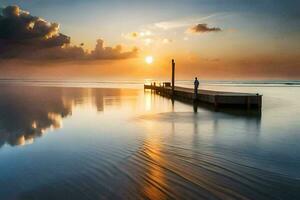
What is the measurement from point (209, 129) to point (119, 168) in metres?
7.84

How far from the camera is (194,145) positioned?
10.9 metres

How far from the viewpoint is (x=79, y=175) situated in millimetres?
7625

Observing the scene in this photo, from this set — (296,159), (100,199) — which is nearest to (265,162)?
(296,159)

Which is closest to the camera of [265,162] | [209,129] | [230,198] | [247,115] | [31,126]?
[230,198]

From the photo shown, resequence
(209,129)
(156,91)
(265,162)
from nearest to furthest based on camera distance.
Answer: (265,162)
(209,129)
(156,91)

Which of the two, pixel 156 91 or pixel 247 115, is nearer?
pixel 247 115

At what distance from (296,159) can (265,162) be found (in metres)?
1.23

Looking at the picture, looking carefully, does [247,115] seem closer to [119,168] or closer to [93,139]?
[93,139]

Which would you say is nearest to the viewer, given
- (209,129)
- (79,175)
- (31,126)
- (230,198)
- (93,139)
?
(230,198)

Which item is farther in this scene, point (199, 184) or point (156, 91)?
point (156, 91)

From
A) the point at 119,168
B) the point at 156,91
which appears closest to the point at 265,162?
the point at 119,168

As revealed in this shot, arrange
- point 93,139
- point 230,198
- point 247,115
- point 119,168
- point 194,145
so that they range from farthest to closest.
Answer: point 247,115, point 93,139, point 194,145, point 119,168, point 230,198

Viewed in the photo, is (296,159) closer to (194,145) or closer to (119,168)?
(194,145)

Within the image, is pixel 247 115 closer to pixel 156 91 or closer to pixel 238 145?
pixel 238 145
